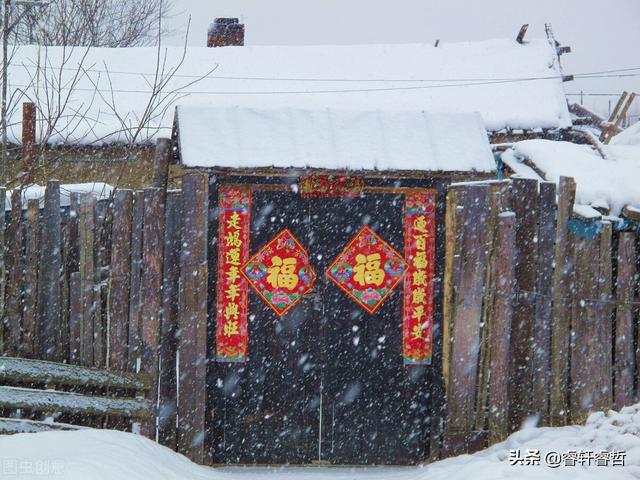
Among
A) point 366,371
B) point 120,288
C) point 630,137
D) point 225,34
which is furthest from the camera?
point 225,34

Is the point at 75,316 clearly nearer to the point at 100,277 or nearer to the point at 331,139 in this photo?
the point at 100,277

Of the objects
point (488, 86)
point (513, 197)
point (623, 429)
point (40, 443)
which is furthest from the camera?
point (488, 86)

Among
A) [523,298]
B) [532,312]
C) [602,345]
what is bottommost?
[602,345]

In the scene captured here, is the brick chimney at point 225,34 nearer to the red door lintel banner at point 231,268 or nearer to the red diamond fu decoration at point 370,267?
the red door lintel banner at point 231,268

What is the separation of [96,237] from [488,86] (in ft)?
→ 43.0

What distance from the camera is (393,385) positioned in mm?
7559

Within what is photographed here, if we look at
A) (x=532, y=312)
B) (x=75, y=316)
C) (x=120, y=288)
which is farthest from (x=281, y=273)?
(x=532, y=312)

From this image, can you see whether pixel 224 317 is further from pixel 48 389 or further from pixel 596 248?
pixel 596 248

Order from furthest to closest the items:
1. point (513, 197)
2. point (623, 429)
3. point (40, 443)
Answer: point (513, 197) → point (623, 429) → point (40, 443)

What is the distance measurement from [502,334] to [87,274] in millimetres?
3685

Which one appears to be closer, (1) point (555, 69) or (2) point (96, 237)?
(2) point (96, 237)

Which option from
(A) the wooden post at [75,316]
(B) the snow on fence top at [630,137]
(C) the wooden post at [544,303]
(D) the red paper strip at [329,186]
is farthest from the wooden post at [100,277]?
(B) the snow on fence top at [630,137]

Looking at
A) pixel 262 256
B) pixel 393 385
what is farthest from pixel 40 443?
pixel 393 385

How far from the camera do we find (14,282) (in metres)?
6.80
